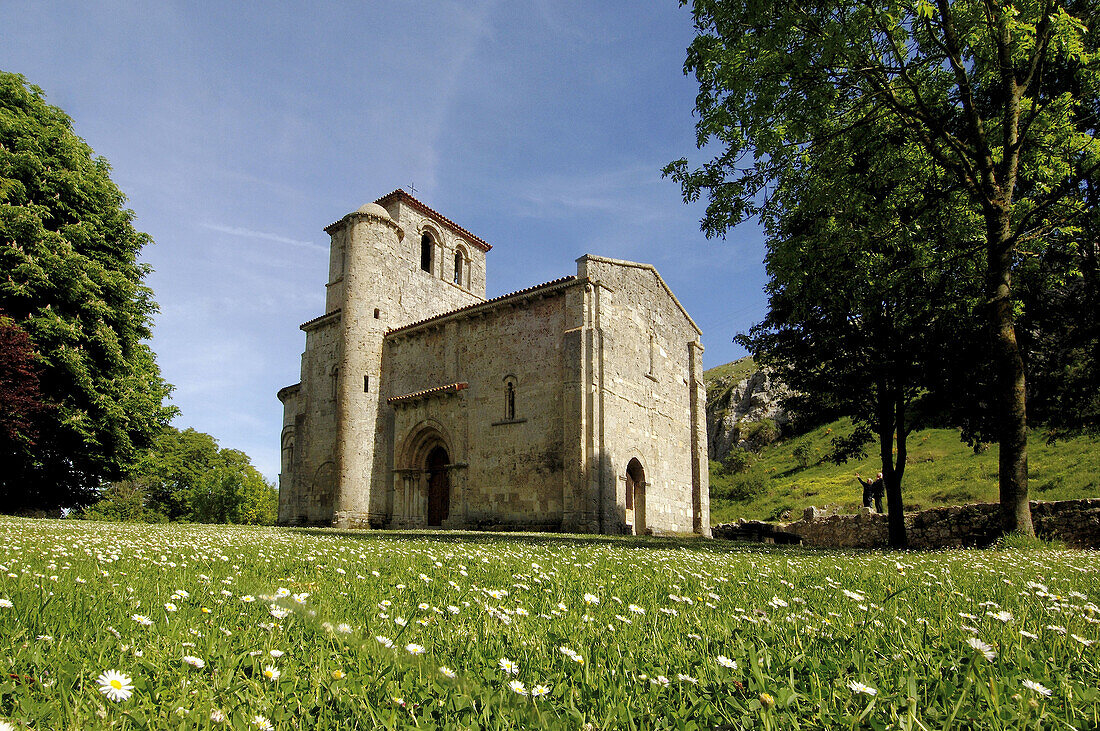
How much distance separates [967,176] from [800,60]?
15.7 ft

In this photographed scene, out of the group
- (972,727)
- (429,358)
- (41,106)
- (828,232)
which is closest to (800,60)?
(828,232)

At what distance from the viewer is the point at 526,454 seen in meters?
23.6

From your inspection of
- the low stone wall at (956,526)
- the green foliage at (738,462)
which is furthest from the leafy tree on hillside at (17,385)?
the green foliage at (738,462)

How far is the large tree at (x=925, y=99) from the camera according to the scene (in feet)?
37.8

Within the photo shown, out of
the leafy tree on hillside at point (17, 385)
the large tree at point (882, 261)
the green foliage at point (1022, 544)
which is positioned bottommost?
the green foliage at point (1022, 544)

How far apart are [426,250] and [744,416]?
142 feet

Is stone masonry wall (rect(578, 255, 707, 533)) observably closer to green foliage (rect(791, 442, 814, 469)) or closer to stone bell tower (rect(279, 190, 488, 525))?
stone bell tower (rect(279, 190, 488, 525))

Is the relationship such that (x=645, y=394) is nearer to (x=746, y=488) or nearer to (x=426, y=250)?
(x=426, y=250)

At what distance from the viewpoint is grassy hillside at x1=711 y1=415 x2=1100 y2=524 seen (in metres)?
26.3

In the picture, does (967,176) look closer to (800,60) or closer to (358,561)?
(800,60)

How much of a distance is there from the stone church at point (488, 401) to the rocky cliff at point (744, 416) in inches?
1168

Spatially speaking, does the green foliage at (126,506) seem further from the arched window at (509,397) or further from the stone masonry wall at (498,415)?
the arched window at (509,397)

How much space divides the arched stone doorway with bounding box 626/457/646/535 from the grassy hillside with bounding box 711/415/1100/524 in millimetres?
11550

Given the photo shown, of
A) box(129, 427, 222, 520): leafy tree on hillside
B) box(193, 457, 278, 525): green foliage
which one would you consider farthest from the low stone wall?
box(129, 427, 222, 520): leafy tree on hillside
